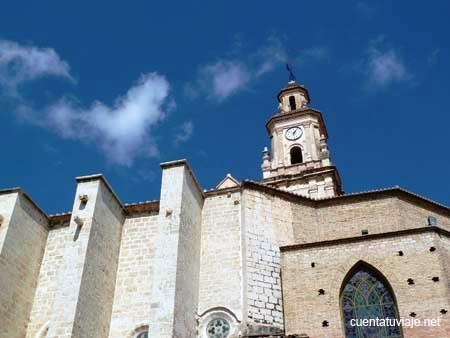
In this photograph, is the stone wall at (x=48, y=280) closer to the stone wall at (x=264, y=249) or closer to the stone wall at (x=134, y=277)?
the stone wall at (x=134, y=277)

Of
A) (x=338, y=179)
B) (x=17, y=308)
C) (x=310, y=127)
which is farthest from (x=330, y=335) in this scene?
(x=310, y=127)

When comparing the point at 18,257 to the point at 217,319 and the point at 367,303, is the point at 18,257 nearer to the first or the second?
the point at 217,319

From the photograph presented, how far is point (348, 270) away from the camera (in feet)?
40.5

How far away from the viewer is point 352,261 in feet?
40.8

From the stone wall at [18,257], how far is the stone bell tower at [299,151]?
13333mm

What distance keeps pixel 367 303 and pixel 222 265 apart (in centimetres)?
348

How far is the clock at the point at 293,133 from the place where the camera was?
2772cm

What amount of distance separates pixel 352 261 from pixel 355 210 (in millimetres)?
→ 2796

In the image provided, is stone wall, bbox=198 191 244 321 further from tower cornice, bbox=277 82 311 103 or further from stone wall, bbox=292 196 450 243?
tower cornice, bbox=277 82 311 103

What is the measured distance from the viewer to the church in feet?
38.0

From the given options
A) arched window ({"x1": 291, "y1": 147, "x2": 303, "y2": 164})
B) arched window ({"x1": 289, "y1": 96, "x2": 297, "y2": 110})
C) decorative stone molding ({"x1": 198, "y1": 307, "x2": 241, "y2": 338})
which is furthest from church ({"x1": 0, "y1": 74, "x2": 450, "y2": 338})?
arched window ({"x1": 289, "y1": 96, "x2": 297, "y2": 110})

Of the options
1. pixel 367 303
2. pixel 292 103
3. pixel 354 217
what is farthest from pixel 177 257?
pixel 292 103

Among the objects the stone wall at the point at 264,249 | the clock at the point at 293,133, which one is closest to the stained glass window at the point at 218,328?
the stone wall at the point at 264,249

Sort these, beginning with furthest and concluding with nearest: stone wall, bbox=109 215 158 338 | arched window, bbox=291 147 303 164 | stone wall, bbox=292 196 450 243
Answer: arched window, bbox=291 147 303 164 < stone wall, bbox=292 196 450 243 < stone wall, bbox=109 215 158 338
